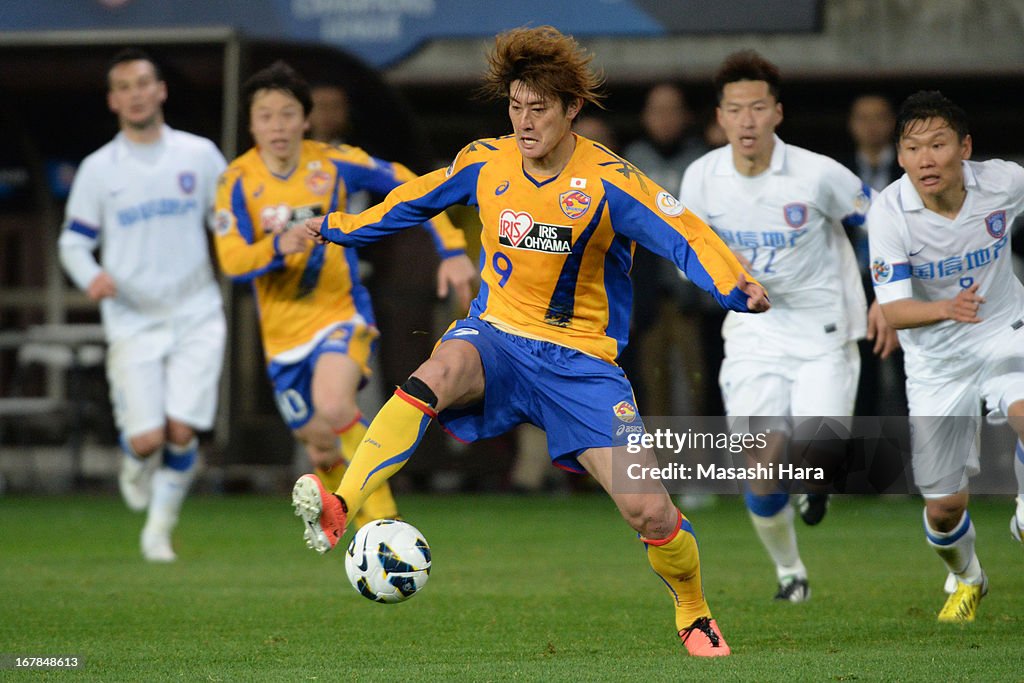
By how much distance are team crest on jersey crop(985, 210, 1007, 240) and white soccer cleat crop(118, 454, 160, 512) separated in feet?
16.8

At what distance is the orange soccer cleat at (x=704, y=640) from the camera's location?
576cm

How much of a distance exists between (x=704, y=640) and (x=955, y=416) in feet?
5.69

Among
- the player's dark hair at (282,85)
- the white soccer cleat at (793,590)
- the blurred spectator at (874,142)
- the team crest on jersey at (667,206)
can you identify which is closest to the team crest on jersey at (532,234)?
the team crest on jersey at (667,206)

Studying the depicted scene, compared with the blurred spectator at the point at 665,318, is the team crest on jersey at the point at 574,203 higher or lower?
higher

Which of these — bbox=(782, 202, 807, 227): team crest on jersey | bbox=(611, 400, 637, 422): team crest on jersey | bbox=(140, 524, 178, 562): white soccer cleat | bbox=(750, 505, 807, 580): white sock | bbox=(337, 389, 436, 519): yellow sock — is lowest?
bbox=(140, 524, 178, 562): white soccer cleat

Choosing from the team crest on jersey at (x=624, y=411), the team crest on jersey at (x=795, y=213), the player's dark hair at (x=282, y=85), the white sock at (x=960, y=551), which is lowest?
the white sock at (x=960, y=551)

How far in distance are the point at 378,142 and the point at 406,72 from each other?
623 millimetres

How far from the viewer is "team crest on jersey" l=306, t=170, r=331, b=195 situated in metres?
8.65

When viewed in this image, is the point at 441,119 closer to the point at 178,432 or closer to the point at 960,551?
the point at 178,432

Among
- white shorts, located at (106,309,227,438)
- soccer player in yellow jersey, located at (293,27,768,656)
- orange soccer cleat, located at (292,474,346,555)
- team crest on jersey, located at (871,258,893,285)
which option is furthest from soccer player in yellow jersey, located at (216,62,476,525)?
orange soccer cleat, located at (292,474,346,555)

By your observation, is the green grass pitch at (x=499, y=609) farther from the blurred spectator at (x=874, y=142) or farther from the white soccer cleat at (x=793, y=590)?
the blurred spectator at (x=874, y=142)

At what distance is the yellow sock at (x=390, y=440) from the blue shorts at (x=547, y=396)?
1.00ft

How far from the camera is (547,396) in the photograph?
5.92 metres

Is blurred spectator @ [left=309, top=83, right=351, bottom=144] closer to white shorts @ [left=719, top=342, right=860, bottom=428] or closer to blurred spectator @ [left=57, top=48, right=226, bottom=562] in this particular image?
blurred spectator @ [left=57, top=48, right=226, bottom=562]
